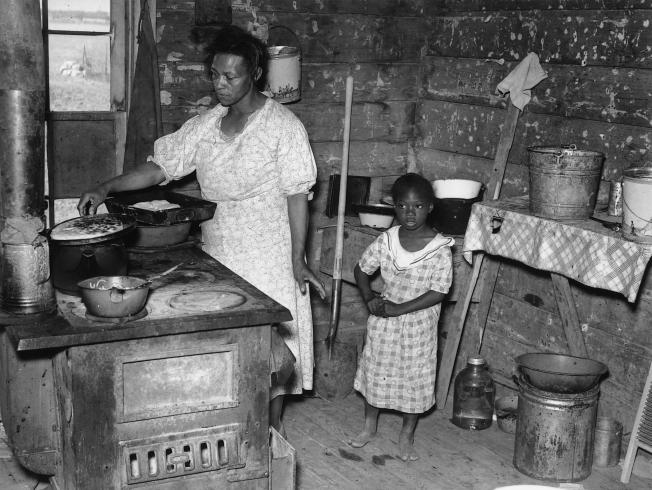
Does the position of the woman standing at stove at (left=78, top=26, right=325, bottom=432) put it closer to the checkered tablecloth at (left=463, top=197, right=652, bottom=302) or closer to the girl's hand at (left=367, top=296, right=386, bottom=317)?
the girl's hand at (left=367, top=296, right=386, bottom=317)

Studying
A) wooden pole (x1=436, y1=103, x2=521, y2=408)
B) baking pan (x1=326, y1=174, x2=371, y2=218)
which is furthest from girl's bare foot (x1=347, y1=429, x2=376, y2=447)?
baking pan (x1=326, y1=174, x2=371, y2=218)

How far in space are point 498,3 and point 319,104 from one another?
117cm

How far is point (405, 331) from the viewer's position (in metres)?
4.50

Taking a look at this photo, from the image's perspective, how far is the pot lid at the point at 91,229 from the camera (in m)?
3.27

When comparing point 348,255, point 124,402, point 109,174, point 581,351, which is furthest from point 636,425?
point 109,174

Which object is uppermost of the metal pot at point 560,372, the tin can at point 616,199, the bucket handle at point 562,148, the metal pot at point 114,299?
the bucket handle at point 562,148

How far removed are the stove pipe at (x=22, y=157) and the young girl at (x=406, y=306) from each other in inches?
71.8

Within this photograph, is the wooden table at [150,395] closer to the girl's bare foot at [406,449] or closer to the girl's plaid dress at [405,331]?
the girl's plaid dress at [405,331]

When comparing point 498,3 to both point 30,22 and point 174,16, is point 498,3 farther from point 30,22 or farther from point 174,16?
point 30,22

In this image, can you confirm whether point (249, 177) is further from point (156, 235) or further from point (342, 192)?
point (342, 192)

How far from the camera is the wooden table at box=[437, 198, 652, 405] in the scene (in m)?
4.00

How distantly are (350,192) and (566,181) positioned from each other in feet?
5.07

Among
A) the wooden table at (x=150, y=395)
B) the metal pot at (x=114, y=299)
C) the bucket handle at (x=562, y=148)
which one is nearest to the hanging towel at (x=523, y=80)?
the bucket handle at (x=562, y=148)

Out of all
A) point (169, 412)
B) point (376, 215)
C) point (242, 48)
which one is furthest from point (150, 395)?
point (376, 215)
